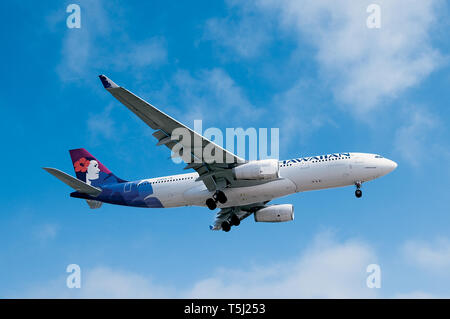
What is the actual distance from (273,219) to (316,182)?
363 inches

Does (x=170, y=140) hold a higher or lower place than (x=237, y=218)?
higher

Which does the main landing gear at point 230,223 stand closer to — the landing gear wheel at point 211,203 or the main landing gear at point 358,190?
the landing gear wheel at point 211,203

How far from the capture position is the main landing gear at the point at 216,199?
4547cm

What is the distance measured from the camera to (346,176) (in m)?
43.7

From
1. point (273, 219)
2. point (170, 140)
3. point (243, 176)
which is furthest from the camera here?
point (273, 219)

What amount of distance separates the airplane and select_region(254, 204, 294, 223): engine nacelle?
579 cm

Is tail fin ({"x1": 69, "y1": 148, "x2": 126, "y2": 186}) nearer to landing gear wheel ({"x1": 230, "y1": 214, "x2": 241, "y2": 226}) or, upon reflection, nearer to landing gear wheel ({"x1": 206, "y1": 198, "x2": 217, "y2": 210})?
landing gear wheel ({"x1": 206, "y1": 198, "x2": 217, "y2": 210})

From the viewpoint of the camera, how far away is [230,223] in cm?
5147

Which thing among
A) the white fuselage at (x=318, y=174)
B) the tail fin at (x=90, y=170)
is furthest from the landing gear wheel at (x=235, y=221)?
the tail fin at (x=90, y=170)

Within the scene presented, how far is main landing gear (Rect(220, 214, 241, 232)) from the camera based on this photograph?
167ft

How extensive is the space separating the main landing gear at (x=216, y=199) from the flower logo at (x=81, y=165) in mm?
14111

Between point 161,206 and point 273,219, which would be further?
point 273,219
